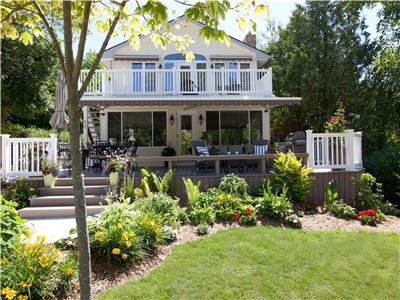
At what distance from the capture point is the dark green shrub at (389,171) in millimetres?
10789

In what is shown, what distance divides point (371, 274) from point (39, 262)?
4813mm

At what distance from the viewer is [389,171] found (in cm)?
1102

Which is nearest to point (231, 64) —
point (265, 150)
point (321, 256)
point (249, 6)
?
point (265, 150)

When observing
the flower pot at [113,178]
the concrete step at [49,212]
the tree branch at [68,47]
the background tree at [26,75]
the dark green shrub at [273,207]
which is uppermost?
the background tree at [26,75]

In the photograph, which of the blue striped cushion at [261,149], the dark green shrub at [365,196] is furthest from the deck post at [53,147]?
the dark green shrub at [365,196]

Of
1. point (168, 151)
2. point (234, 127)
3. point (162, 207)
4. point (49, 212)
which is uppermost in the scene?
point (234, 127)

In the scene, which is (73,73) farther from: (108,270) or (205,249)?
(205,249)

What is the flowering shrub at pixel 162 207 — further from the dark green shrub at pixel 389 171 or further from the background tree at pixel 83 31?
the dark green shrub at pixel 389 171

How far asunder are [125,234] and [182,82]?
11.6 metres

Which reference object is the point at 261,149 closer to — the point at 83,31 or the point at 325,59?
the point at 83,31

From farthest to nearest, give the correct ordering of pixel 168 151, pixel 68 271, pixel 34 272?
pixel 168 151
pixel 68 271
pixel 34 272

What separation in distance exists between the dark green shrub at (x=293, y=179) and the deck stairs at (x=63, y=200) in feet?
14.2

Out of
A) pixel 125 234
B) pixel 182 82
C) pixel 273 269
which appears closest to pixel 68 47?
pixel 125 234

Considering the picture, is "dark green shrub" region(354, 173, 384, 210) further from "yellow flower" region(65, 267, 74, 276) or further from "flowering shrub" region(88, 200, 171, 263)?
"yellow flower" region(65, 267, 74, 276)
